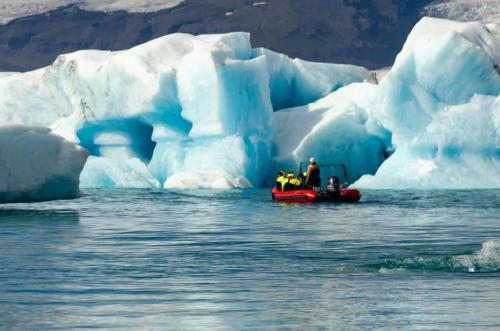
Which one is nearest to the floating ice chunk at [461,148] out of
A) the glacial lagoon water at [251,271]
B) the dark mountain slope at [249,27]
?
the glacial lagoon water at [251,271]

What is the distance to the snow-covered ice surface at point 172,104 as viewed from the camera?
41.9 m

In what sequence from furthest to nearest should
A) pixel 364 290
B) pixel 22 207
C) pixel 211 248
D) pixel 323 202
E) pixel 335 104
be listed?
pixel 335 104
pixel 323 202
pixel 22 207
pixel 211 248
pixel 364 290

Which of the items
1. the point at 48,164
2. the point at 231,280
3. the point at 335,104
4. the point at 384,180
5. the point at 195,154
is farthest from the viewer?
the point at 335,104

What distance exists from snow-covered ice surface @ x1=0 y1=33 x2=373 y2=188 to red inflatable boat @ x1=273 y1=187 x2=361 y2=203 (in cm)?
845

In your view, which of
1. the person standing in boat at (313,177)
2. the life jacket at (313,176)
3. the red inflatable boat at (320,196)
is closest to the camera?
the red inflatable boat at (320,196)

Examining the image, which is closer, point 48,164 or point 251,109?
point 48,164

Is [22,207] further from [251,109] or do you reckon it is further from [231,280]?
[231,280]

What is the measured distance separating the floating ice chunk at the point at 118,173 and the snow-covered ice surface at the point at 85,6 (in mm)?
117438

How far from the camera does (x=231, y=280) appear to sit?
13.4 metres

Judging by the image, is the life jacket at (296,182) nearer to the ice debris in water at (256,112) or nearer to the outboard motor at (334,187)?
the outboard motor at (334,187)

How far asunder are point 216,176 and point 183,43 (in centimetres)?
723

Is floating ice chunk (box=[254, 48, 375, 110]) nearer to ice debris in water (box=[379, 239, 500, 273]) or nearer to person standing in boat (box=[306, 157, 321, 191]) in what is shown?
person standing in boat (box=[306, 157, 321, 191])

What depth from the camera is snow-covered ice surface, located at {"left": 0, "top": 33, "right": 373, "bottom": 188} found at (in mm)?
41875

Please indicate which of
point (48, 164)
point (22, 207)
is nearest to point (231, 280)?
point (48, 164)
